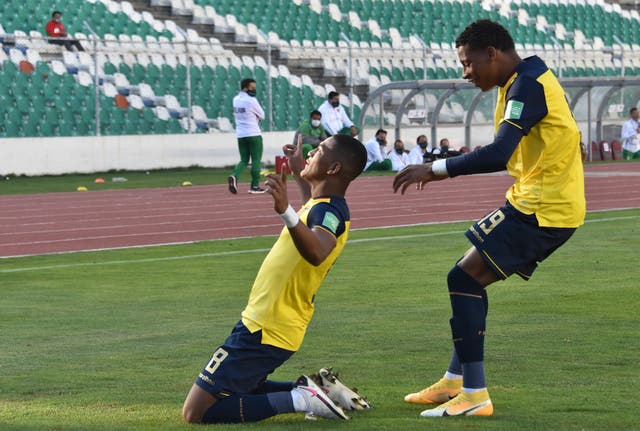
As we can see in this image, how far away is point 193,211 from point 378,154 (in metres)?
12.3

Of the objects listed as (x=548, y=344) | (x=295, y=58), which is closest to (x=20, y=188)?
(x=295, y=58)

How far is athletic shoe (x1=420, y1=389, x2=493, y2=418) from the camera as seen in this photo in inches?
248

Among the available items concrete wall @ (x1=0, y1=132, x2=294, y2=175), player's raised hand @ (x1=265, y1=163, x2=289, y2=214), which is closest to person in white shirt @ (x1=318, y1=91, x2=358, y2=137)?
concrete wall @ (x1=0, y1=132, x2=294, y2=175)

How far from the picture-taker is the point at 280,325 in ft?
20.1

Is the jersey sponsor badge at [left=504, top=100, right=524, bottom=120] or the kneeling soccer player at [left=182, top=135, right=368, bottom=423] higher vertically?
the jersey sponsor badge at [left=504, top=100, right=524, bottom=120]

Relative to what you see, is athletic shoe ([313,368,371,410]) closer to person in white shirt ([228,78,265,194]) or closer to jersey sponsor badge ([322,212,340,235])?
jersey sponsor badge ([322,212,340,235])

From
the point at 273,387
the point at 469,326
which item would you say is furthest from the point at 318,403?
the point at 469,326

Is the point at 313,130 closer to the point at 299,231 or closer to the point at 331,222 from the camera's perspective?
the point at 331,222

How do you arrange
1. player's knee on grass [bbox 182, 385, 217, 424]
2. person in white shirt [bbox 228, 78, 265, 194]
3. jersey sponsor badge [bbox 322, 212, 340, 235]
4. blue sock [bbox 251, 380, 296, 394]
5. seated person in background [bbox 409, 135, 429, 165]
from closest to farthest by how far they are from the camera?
jersey sponsor badge [bbox 322, 212, 340, 235]
player's knee on grass [bbox 182, 385, 217, 424]
blue sock [bbox 251, 380, 296, 394]
person in white shirt [bbox 228, 78, 265, 194]
seated person in background [bbox 409, 135, 429, 165]

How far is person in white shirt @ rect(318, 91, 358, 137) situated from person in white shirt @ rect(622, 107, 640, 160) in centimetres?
1015

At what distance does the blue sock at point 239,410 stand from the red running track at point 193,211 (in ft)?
29.5

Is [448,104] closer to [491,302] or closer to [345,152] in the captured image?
[491,302]

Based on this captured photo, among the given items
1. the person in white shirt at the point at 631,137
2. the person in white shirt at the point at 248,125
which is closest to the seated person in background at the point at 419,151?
the person in white shirt at the point at 631,137

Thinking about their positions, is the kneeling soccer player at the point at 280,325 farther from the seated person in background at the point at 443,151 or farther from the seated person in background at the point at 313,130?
the seated person in background at the point at 443,151
